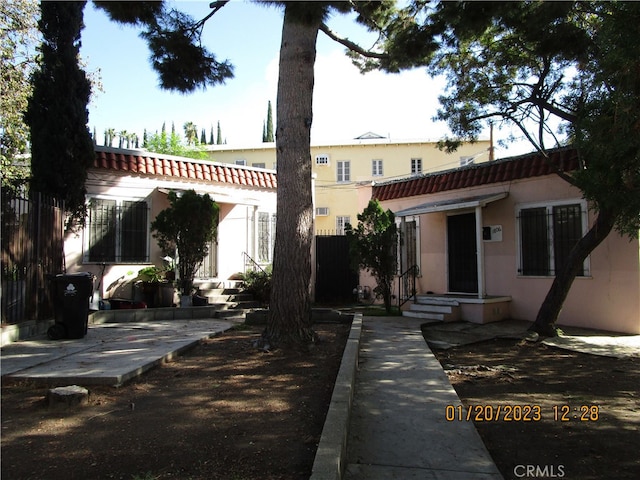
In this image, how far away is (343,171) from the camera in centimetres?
3086

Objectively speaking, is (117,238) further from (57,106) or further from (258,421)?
(258,421)

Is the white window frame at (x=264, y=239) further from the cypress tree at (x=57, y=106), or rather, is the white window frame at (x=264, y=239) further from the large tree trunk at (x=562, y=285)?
the large tree trunk at (x=562, y=285)

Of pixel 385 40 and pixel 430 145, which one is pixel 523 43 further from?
pixel 430 145

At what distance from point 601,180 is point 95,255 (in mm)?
10854

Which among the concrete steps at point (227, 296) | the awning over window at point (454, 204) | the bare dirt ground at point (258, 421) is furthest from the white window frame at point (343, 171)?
the bare dirt ground at point (258, 421)

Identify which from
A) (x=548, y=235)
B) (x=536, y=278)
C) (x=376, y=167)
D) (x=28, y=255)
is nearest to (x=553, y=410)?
(x=536, y=278)

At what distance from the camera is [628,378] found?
6.16 meters

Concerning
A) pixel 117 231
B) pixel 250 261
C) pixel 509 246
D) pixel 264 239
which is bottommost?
pixel 250 261

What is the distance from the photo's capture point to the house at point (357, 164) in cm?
2981

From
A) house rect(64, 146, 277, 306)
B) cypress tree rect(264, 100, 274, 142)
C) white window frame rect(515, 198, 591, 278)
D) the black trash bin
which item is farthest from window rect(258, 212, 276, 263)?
cypress tree rect(264, 100, 274, 142)

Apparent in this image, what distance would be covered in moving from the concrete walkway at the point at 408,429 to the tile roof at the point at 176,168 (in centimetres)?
830

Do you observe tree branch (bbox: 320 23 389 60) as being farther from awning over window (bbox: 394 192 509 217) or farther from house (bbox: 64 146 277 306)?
house (bbox: 64 146 277 306)

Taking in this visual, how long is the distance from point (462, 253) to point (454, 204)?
1651mm

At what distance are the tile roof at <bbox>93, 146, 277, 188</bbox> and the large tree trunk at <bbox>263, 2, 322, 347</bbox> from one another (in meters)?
6.59
